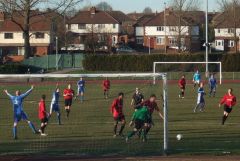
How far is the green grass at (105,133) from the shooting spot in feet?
69.4

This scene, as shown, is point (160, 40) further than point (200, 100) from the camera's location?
Yes

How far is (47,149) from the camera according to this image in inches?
843

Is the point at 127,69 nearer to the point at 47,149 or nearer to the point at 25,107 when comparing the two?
the point at 25,107

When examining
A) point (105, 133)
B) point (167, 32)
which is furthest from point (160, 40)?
point (105, 133)

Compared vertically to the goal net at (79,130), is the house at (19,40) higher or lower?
higher

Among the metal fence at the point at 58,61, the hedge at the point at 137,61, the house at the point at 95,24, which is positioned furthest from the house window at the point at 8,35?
the hedge at the point at 137,61

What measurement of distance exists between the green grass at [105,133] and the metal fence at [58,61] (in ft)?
128

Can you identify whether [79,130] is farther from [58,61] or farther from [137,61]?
[58,61]

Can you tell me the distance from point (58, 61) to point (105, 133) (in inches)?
2112

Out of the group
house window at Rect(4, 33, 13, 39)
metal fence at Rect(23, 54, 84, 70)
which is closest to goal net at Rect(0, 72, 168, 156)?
metal fence at Rect(23, 54, 84, 70)

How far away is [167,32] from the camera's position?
114125mm

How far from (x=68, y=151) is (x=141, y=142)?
10.4ft

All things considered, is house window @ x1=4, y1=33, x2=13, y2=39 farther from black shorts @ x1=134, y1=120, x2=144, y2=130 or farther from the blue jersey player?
black shorts @ x1=134, y1=120, x2=144, y2=130

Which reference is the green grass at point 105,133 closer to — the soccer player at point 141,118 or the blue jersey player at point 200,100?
the blue jersey player at point 200,100
